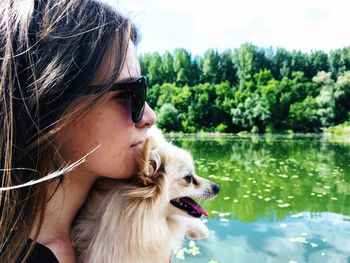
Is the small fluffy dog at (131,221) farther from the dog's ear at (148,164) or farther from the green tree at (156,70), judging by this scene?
the green tree at (156,70)

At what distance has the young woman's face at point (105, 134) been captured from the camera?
1.00 metres

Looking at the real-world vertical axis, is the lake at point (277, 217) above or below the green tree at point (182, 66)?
below

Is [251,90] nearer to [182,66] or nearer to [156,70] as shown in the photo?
[182,66]

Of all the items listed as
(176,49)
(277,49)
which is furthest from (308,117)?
(176,49)

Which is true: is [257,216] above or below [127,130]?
below

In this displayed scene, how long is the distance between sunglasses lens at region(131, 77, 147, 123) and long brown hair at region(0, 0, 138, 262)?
13 cm

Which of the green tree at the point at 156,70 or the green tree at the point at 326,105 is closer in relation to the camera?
the green tree at the point at 326,105

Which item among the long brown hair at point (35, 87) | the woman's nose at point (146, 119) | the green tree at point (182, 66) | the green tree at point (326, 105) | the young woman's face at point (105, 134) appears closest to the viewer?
the long brown hair at point (35, 87)

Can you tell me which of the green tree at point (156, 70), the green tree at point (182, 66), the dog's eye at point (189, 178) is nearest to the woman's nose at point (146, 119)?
the dog's eye at point (189, 178)

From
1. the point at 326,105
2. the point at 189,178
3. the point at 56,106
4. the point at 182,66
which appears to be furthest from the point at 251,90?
the point at 56,106

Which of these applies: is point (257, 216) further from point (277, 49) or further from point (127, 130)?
point (277, 49)

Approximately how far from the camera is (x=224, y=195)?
7359 mm

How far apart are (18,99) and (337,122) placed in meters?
36.7

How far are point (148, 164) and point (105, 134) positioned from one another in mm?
293
